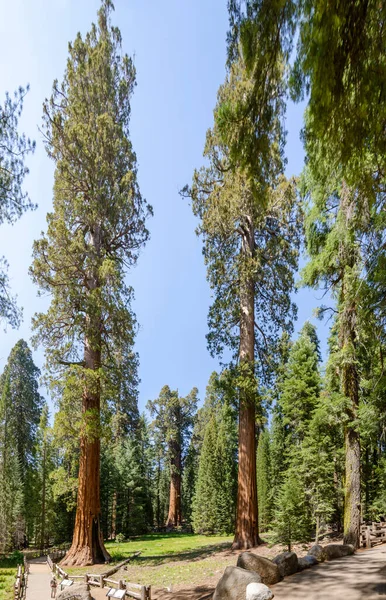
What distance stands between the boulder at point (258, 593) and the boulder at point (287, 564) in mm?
1440

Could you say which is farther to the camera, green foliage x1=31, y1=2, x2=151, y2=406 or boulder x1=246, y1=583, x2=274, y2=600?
green foliage x1=31, y1=2, x2=151, y2=406

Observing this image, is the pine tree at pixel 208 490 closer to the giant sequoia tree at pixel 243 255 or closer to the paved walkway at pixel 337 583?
the giant sequoia tree at pixel 243 255

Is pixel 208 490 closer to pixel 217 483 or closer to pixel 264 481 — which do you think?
pixel 217 483

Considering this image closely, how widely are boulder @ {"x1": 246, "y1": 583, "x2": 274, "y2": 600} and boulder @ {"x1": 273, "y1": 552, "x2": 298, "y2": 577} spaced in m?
1.44

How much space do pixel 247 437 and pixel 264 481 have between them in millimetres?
21215

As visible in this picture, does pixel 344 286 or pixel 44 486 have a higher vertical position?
pixel 344 286

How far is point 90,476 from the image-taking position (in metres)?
13.0

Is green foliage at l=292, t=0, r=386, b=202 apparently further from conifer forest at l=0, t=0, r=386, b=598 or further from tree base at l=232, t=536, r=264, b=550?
tree base at l=232, t=536, r=264, b=550

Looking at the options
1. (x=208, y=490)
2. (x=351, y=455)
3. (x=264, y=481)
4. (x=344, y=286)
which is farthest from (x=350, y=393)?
(x=208, y=490)

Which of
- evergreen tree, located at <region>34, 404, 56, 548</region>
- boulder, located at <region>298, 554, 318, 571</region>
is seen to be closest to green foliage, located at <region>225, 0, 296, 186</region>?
boulder, located at <region>298, 554, 318, 571</region>

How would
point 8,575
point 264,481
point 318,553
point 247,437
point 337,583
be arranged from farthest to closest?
point 264,481 → point 8,575 → point 247,437 → point 318,553 → point 337,583

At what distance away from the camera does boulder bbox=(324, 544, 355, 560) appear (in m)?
8.48

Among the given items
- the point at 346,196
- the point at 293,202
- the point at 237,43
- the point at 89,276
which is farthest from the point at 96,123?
the point at 237,43

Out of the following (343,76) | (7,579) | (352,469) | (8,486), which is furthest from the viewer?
(8,486)
